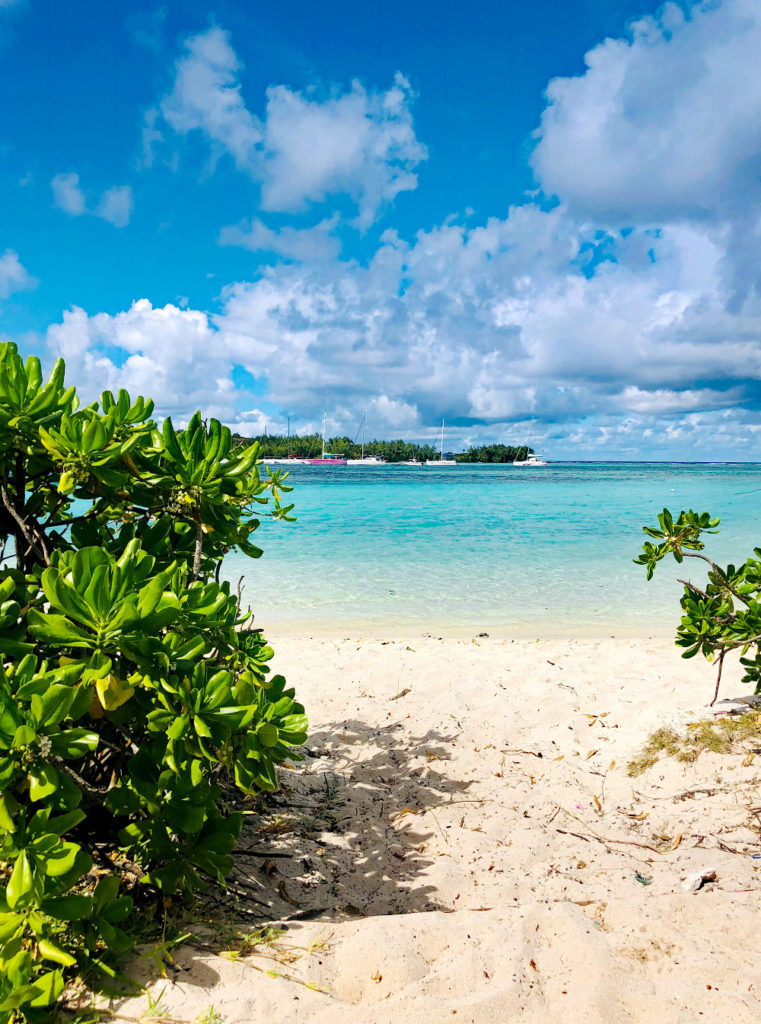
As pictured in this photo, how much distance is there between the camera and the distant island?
96.5m

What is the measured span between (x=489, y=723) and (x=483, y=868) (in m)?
1.39

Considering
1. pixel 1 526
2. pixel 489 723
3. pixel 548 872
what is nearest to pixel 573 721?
pixel 489 723

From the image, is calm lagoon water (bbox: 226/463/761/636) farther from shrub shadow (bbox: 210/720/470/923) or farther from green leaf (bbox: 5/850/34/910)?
green leaf (bbox: 5/850/34/910)

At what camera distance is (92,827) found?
1811mm

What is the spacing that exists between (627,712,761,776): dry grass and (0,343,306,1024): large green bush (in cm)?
250

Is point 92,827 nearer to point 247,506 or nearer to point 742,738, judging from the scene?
point 247,506

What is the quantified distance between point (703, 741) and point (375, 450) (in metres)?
111

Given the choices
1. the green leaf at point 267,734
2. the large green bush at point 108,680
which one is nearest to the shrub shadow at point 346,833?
the large green bush at point 108,680

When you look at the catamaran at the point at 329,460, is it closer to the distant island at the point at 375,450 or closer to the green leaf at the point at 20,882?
the distant island at the point at 375,450

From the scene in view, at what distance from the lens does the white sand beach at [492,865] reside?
4.99 feet

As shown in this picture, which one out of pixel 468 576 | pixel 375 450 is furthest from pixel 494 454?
pixel 468 576

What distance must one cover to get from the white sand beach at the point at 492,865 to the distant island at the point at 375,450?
83595 mm

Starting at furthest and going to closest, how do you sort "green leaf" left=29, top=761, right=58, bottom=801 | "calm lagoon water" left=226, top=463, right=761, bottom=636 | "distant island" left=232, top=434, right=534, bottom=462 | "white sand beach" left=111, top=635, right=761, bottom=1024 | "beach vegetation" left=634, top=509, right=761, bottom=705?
"distant island" left=232, top=434, right=534, bottom=462
"calm lagoon water" left=226, top=463, right=761, bottom=636
"beach vegetation" left=634, top=509, right=761, bottom=705
"white sand beach" left=111, top=635, right=761, bottom=1024
"green leaf" left=29, top=761, right=58, bottom=801

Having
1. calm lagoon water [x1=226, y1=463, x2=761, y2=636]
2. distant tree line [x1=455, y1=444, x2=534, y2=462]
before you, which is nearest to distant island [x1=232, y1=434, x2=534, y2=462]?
distant tree line [x1=455, y1=444, x2=534, y2=462]
